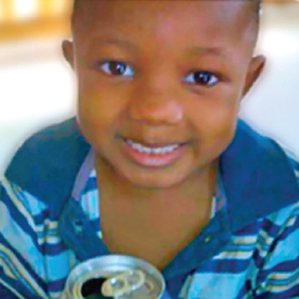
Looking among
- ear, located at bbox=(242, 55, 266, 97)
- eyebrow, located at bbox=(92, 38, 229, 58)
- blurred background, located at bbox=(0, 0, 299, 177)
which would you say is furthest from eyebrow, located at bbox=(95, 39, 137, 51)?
blurred background, located at bbox=(0, 0, 299, 177)

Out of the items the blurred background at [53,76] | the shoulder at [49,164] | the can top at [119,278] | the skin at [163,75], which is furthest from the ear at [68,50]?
the blurred background at [53,76]

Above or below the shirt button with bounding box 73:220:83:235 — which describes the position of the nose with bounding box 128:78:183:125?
above

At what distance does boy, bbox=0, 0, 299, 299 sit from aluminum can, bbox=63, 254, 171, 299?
0.30ft

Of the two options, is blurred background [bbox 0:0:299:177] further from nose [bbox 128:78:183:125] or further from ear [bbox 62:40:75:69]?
nose [bbox 128:78:183:125]

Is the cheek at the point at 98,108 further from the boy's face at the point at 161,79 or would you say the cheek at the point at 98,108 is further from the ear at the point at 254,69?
the ear at the point at 254,69

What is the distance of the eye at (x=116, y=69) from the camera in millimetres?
Answer: 546

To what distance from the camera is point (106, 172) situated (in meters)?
0.69

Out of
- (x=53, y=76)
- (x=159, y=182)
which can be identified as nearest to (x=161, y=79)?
(x=159, y=182)

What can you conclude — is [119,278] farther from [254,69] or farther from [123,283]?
[254,69]

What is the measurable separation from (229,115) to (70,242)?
0.22m

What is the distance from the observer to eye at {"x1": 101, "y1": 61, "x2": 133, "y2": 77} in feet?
1.79

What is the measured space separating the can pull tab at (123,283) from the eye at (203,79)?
0.18m

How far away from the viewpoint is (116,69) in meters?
0.56

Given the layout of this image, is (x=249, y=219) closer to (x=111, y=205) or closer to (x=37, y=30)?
(x=111, y=205)
